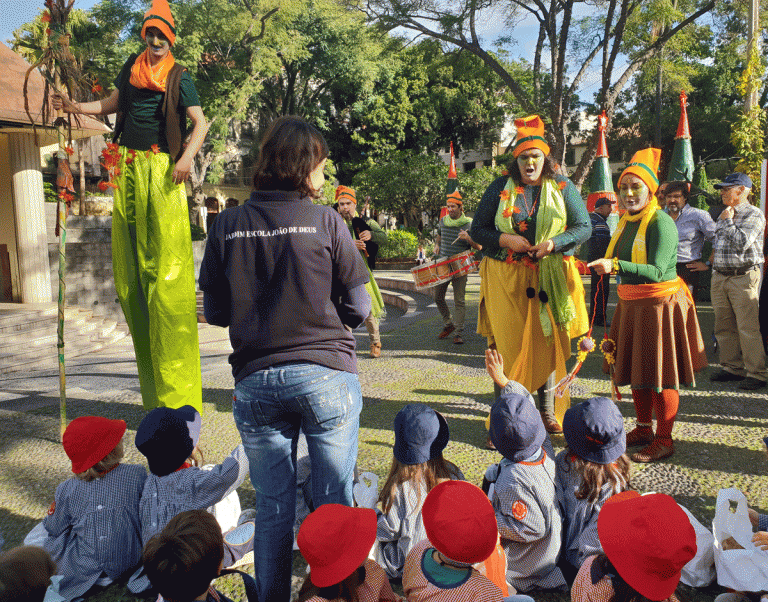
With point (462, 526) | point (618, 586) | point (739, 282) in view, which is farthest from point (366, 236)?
point (618, 586)

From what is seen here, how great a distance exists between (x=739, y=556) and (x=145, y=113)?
3.72m

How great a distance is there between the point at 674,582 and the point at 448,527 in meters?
0.63

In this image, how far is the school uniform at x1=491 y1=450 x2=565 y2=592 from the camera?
7.71 ft

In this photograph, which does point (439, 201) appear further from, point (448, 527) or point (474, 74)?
point (448, 527)

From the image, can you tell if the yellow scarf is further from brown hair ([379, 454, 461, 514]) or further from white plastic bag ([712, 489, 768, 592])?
brown hair ([379, 454, 461, 514])

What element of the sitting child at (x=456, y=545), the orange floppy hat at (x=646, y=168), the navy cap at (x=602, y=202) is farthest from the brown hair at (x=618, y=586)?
the navy cap at (x=602, y=202)

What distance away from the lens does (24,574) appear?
161cm

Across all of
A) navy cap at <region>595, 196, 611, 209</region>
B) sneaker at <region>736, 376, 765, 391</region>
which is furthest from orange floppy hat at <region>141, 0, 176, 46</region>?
navy cap at <region>595, 196, 611, 209</region>

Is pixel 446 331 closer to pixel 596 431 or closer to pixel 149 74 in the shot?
pixel 149 74

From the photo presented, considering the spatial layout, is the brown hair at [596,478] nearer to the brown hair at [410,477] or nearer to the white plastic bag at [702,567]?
the white plastic bag at [702,567]

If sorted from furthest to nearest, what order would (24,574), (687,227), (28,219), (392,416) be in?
(28,219), (687,227), (392,416), (24,574)

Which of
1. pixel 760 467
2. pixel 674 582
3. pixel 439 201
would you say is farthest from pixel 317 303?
pixel 439 201

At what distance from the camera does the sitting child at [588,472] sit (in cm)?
243

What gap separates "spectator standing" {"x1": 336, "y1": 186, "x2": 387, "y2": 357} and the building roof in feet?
12.6
